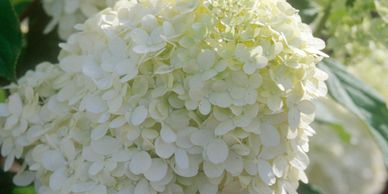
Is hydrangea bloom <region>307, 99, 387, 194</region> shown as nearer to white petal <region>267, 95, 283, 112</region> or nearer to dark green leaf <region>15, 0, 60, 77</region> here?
dark green leaf <region>15, 0, 60, 77</region>

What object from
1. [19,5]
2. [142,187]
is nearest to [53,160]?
[142,187]

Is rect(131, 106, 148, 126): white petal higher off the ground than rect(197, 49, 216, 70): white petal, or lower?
lower

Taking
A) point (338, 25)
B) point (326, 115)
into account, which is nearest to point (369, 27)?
point (338, 25)

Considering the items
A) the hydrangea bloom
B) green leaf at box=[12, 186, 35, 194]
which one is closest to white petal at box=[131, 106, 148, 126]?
green leaf at box=[12, 186, 35, 194]

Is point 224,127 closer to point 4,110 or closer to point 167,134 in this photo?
point 167,134

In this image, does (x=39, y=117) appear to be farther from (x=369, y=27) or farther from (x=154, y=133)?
(x=369, y=27)

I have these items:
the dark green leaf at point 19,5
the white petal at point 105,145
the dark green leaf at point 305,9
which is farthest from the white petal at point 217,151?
the dark green leaf at point 19,5
